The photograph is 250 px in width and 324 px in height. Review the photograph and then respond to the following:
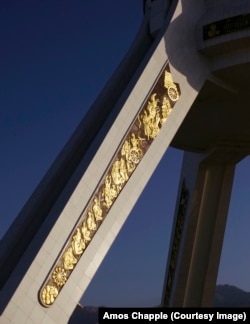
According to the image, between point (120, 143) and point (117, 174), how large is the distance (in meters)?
0.56

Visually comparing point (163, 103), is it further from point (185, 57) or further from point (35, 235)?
point (35, 235)

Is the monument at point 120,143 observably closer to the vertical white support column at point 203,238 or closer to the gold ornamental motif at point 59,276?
the gold ornamental motif at point 59,276

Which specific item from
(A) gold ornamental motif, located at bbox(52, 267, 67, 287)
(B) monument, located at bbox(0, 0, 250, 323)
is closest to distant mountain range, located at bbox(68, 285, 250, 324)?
(B) monument, located at bbox(0, 0, 250, 323)

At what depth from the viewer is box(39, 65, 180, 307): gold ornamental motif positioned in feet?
32.5

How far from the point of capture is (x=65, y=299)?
395 inches

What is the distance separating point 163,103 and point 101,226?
291 cm

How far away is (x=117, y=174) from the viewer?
11.1 meters

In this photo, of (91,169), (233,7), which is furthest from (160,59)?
(91,169)
